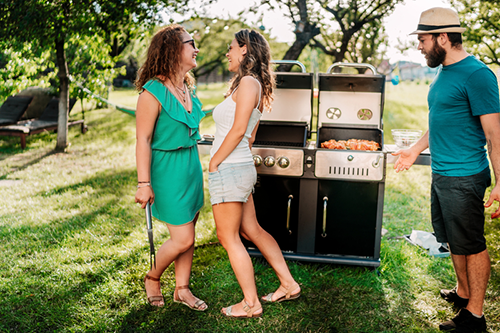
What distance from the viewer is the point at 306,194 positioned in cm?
339

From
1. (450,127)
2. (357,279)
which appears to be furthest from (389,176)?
(450,127)

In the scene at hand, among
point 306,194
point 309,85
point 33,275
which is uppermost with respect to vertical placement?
point 309,85

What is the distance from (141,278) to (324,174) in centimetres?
173

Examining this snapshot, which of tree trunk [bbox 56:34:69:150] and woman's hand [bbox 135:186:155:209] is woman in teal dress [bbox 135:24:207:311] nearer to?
woman's hand [bbox 135:186:155:209]

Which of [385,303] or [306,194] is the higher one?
[306,194]

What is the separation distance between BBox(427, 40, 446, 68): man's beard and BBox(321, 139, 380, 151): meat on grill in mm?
927

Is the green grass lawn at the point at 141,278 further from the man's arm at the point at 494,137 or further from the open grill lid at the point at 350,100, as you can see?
the open grill lid at the point at 350,100

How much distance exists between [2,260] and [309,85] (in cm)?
321

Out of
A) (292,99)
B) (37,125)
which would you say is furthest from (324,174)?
(37,125)

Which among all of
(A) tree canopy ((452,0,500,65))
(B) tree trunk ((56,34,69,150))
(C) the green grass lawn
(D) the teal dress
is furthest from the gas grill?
(A) tree canopy ((452,0,500,65))

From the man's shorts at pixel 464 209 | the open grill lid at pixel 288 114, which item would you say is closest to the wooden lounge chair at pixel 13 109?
the open grill lid at pixel 288 114

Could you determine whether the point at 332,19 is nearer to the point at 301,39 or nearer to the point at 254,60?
the point at 301,39

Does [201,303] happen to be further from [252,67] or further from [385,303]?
[252,67]

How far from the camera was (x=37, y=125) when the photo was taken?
360 inches
